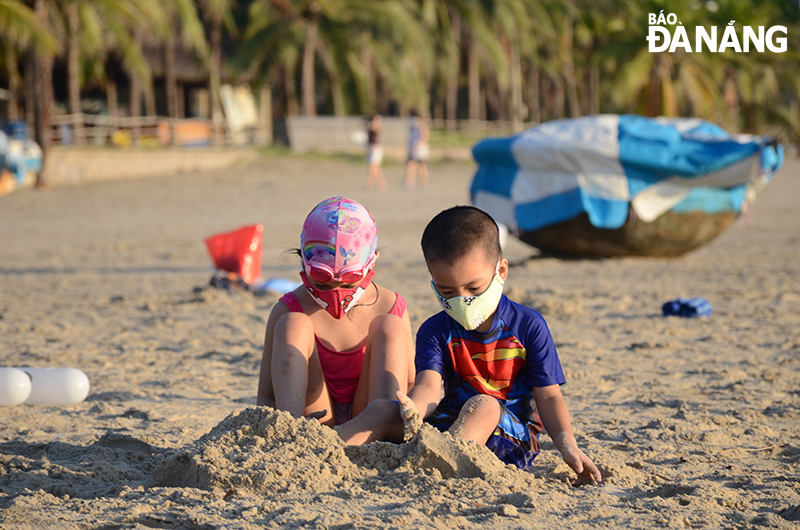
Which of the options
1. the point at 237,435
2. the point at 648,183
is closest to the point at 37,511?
the point at 237,435

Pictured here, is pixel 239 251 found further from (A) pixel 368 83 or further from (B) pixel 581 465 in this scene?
(A) pixel 368 83

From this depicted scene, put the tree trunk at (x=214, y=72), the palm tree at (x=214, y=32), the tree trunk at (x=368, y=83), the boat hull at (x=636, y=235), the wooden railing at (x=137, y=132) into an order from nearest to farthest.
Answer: the boat hull at (x=636, y=235)
the wooden railing at (x=137, y=132)
the palm tree at (x=214, y=32)
the tree trunk at (x=214, y=72)
the tree trunk at (x=368, y=83)

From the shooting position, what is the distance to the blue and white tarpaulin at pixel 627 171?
7.54 metres

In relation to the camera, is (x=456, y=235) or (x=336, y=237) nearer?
(x=456, y=235)

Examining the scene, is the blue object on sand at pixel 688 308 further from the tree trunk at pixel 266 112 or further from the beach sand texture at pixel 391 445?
the tree trunk at pixel 266 112

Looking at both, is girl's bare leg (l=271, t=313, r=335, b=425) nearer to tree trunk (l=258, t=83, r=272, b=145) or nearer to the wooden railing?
the wooden railing

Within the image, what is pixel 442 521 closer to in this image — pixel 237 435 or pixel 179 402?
pixel 237 435

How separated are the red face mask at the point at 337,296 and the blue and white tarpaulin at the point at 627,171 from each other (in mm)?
5163

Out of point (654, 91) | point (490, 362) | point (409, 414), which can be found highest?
point (654, 91)

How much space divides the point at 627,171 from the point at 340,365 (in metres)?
5.44

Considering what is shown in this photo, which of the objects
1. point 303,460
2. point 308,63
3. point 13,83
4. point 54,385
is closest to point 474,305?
point 303,460

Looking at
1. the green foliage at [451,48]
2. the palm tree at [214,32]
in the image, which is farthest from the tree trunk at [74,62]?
the palm tree at [214,32]

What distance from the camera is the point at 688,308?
5621 millimetres

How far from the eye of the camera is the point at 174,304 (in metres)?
6.21
